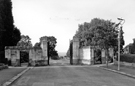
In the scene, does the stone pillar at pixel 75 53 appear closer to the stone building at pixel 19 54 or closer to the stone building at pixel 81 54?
the stone building at pixel 81 54

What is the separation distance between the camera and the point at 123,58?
27281mm

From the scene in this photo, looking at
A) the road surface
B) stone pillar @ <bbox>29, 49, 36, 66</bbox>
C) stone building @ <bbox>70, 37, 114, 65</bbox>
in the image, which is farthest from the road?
stone building @ <bbox>70, 37, 114, 65</bbox>

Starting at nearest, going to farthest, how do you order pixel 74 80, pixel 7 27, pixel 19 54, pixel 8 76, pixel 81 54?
1. pixel 74 80
2. pixel 8 76
3. pixel 19 54
4. pixel 81 54
5. pixel 7 27

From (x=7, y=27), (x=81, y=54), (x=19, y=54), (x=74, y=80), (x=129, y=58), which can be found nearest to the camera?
(x=74, y=80)

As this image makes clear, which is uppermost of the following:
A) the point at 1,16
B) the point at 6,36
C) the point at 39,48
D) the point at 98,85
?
the point at 1,16

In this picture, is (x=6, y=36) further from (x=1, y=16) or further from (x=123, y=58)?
(x=123, y=58)

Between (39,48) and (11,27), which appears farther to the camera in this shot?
(11,27)

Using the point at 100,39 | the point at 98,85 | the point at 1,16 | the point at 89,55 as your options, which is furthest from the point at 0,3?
the point at 98,85

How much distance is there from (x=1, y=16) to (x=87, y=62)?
18.4 m

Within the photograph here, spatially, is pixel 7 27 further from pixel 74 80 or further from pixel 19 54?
pixel 74 80

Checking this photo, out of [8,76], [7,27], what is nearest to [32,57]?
[7,27]

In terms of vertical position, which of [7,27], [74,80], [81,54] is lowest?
[74,80]

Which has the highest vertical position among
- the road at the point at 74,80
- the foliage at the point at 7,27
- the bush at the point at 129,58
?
the foliage at the point at 7,27

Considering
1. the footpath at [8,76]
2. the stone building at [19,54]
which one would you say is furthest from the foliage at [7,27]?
the footpath at [8,76]
